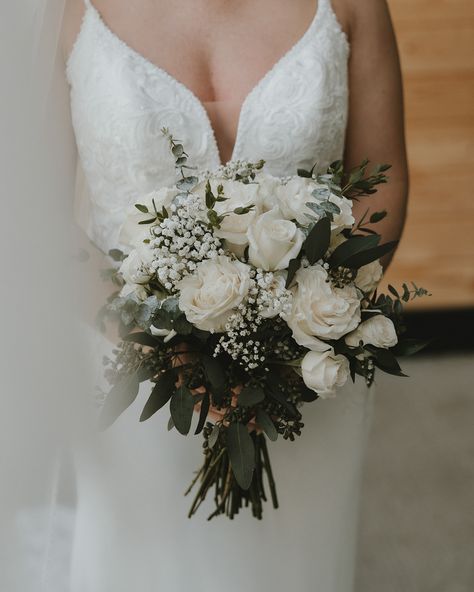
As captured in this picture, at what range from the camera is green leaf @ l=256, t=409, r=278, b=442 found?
106 centimetres

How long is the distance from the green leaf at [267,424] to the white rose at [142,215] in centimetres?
30

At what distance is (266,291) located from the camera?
1.00 metres

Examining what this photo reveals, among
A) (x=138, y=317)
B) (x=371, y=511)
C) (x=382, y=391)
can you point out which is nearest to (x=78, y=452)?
(x=138, y=317)

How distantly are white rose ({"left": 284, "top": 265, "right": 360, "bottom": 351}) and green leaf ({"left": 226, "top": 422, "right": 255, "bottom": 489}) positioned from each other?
0.16 meters

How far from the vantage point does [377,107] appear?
1.56 metres

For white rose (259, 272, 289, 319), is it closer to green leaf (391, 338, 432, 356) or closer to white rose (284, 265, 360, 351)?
white rose (284, 265, 360, 351)

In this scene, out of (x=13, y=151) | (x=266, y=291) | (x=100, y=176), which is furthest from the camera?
(x=100, y=176)

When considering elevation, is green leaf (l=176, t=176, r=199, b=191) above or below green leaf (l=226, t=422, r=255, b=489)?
above

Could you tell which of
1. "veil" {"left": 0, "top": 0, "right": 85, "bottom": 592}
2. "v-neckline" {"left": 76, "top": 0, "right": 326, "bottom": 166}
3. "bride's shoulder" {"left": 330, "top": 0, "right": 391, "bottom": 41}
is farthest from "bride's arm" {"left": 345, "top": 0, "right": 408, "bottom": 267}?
"veil" {"left": 0, "top": 0, "right": 85, "bottom": 592}

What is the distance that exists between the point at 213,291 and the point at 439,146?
8.32ft

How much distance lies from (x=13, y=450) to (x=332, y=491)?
3.71 feet

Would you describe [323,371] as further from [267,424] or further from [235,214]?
[235,214]

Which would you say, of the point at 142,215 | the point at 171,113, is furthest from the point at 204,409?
the point at 171,113

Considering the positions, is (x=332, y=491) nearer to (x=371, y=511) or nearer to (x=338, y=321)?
(x=338, y=321)
